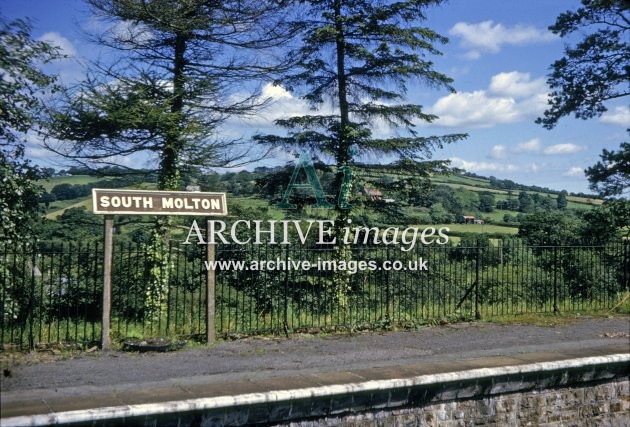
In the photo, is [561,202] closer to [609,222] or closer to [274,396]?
[609,222]

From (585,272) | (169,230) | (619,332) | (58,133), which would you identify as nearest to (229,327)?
(169,230)

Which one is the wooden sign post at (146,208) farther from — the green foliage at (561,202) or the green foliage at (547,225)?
the green foliage at (561,202)

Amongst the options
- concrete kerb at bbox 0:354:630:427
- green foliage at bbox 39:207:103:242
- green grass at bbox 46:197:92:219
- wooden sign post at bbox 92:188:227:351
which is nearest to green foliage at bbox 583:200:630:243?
concrete kerb at bbox 0:354:630:427

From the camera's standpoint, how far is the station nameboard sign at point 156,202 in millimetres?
8836

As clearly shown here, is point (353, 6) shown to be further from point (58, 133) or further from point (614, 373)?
point (614, 373)

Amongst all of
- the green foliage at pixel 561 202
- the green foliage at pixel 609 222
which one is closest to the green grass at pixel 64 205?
the green foliage at pixel 609 222

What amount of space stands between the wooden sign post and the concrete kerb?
3622 millimetres

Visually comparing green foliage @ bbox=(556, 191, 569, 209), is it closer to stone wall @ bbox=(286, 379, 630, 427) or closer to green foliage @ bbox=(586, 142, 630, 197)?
green foliage @ bbox=(586, 142, 630, 197)

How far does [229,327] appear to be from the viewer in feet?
33.2

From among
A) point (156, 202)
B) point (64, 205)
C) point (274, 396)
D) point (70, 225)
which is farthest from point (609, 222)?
point (64, 205)

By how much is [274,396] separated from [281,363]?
2.12 m

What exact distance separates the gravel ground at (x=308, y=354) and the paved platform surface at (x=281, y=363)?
1 centimetres

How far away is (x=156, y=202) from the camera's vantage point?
927 cm

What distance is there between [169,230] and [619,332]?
971 cm
